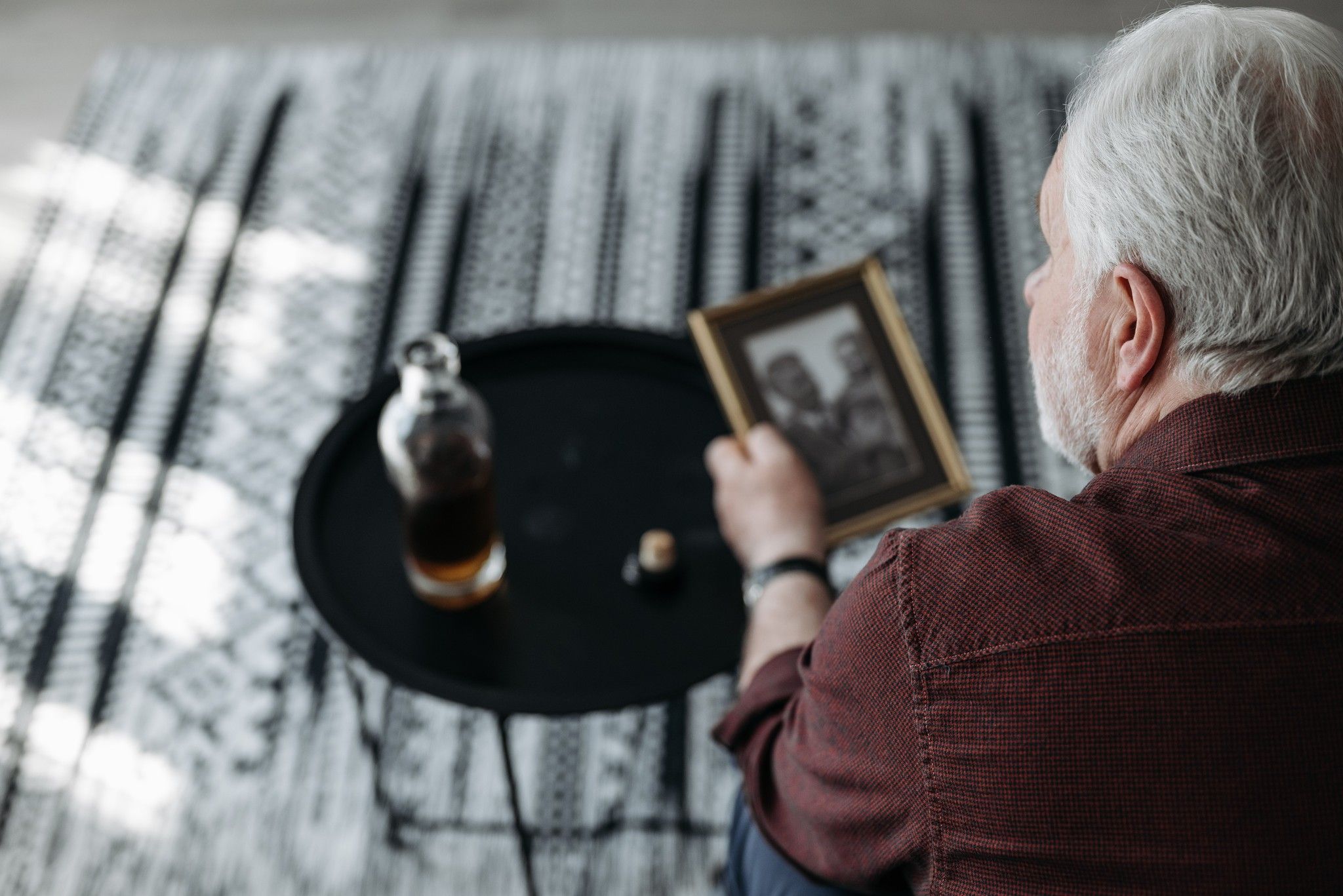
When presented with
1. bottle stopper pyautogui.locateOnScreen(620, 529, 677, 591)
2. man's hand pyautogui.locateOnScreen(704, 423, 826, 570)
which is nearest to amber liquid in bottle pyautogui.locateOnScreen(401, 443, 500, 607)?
bottle stopper pyautogui.locateOnScreen(620, 529, 677, 591)

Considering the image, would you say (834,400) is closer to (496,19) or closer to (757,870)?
(757,870)

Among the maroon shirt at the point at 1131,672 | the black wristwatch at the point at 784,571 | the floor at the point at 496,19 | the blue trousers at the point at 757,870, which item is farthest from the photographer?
the floor at the point at 496,19

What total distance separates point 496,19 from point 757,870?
1.96 m

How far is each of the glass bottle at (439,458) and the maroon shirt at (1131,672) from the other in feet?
Answer: 1.60

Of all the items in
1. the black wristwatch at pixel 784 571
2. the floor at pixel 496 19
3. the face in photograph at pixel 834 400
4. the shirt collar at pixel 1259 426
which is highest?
the floor at pixel 496 19

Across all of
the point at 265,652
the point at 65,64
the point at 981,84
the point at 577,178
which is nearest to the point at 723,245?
the point at 577,178

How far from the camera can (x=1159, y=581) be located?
28.5 inches

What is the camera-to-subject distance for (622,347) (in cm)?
150

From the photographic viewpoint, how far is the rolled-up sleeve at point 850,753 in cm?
80

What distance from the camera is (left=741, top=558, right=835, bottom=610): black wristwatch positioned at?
123 centimetres

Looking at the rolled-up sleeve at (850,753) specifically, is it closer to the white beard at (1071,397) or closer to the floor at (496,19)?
the white beard at (1071,397)

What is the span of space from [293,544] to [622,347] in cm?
46

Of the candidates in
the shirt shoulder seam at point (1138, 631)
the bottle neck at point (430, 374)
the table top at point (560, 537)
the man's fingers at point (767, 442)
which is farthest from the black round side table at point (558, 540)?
the shirt shoulder seam at point (1138, 631)

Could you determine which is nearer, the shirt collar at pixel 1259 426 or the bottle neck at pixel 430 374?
the shirt collar at pixel 1259 426
